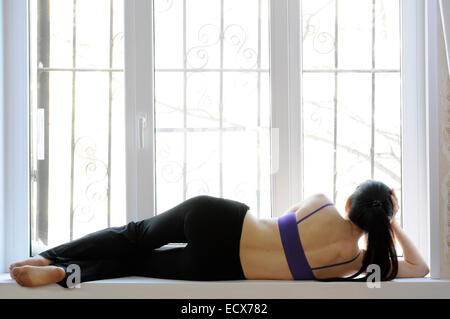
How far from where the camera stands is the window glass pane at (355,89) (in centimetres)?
216

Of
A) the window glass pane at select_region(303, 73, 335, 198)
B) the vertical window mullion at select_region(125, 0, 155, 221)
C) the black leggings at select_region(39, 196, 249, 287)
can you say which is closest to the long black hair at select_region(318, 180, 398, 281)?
the window glass pane at select_region(303, 73, 335, 198)

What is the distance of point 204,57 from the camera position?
2.15 metres

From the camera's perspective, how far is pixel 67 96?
7.11 feet

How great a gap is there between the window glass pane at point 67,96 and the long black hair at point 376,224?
3.83ft

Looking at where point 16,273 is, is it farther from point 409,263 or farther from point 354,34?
point 354,34

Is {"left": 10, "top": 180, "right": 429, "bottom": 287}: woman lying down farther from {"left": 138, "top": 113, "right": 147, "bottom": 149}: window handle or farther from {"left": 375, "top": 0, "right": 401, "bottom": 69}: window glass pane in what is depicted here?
{"left": 375, "top": 0, "right": 401, "bottom": 69}: window glass pane

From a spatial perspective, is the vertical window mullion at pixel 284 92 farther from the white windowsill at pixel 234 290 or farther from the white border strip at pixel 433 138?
the white border strip at pixel 433 138

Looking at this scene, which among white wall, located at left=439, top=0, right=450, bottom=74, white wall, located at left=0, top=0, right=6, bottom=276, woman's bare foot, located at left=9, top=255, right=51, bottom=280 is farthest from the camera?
white wall, located at left=0, top=0, right=6, bottom=276

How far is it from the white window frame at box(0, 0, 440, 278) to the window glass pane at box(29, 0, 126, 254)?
2.2 inches

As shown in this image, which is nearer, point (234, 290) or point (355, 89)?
point (234, 290)

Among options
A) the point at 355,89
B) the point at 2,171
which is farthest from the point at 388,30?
the point at 2,171

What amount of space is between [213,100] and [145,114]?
35cm

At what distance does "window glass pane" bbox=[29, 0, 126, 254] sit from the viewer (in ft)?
7.11

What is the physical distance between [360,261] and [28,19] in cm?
201
